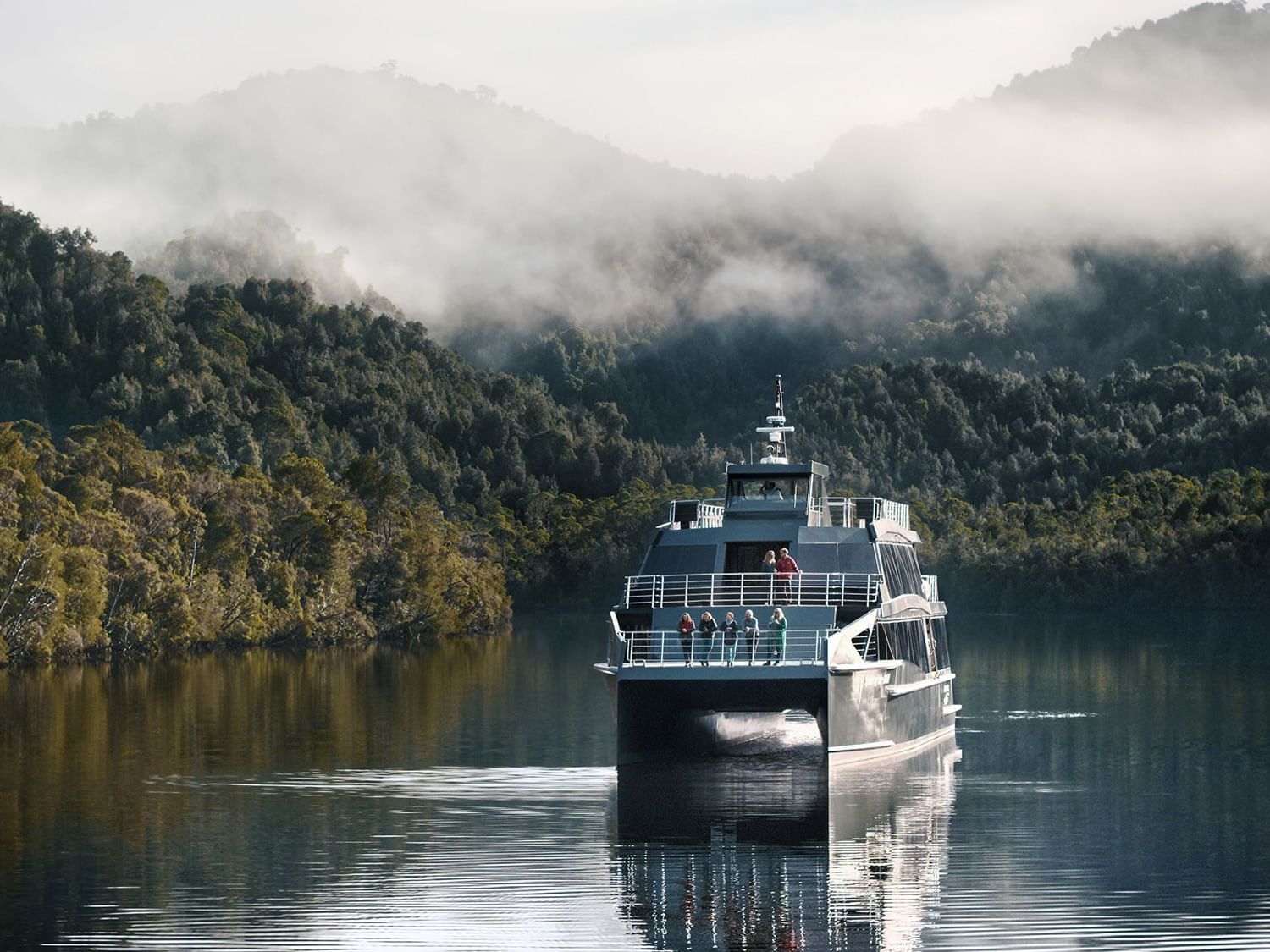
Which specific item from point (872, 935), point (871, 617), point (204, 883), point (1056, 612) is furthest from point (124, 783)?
point (1056, 612)

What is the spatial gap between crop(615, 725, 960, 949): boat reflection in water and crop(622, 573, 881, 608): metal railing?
12.7ft

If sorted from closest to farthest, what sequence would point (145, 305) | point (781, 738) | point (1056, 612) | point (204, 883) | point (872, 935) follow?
1. point (872, 935)
2. point (204, 883)
3. point (781, 738)
4. point (1056, 612)
5. point (145, 305)

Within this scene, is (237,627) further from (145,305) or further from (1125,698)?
(145,305)

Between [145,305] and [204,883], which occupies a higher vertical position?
[145,305]

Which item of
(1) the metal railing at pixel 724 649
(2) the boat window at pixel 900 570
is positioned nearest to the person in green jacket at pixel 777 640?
(1) the metal railing at pixel 724 649

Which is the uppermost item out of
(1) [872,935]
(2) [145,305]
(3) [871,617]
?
(2) [145,305]

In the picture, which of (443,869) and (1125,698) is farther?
(1125,698)

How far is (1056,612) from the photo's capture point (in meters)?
169

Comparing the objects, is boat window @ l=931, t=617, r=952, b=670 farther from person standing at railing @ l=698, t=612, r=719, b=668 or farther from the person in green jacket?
Answer: person standing at railing @ l=698, t=612, r=719, b=668

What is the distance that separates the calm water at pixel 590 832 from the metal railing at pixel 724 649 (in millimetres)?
2604

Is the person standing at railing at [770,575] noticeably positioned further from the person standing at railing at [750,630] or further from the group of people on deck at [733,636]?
the person standing at railing at [750,630]

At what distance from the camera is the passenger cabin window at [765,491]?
176 ft

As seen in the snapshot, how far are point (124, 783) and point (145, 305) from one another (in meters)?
150

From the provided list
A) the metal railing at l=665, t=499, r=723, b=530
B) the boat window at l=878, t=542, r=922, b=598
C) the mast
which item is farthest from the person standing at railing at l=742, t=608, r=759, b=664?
the mast
